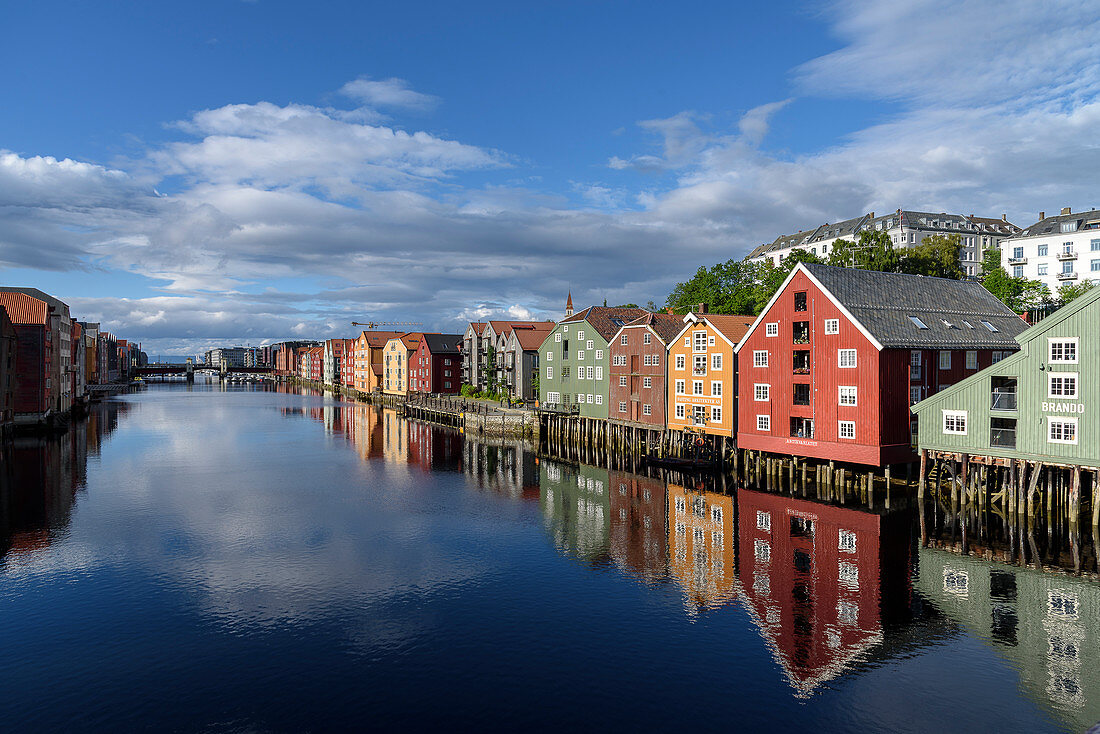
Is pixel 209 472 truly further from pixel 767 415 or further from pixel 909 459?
pixel 909 459

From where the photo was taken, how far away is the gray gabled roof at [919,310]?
4772 cm

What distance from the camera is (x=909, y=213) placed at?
13912 cm

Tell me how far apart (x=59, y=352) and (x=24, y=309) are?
1189 cm

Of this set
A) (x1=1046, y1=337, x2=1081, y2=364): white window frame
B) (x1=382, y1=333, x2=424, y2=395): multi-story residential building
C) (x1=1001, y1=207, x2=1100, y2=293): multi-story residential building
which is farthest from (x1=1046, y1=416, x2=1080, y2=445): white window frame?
(x1=382, y1=333, x2=424, y2=395): multi-story residential building

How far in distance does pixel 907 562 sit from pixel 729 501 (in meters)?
15.3

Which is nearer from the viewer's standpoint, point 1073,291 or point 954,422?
point 954,422

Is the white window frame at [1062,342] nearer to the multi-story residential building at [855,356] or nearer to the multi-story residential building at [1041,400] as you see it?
the multi-story residential building at [1041,400]

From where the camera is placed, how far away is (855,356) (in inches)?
1841

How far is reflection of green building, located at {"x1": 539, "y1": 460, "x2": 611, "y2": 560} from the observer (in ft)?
121

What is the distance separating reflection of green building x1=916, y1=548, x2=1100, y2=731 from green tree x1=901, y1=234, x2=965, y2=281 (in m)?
54.9

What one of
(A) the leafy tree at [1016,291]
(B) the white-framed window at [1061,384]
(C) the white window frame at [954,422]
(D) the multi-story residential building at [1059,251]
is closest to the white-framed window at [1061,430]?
(B) the white-framed window at [1061,384]

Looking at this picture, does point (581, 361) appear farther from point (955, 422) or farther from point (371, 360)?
point (371, 360)

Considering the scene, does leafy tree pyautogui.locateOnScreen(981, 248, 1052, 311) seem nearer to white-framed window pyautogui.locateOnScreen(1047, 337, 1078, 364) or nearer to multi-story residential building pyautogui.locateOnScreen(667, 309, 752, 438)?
multi-story residential building pyautogui.locateOnScreen(667, 309, 752, 438)

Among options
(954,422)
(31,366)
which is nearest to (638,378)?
(954,422)
